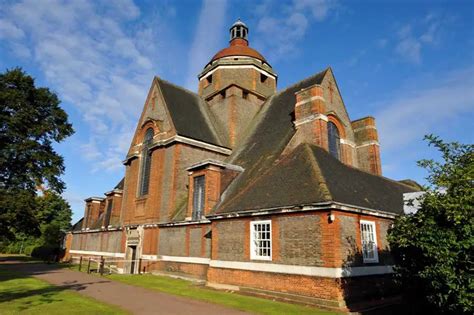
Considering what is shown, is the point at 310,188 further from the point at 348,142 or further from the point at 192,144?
the point at 192,144

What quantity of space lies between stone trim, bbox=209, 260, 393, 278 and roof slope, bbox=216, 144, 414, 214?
238cm

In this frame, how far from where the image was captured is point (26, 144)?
76.0 feet

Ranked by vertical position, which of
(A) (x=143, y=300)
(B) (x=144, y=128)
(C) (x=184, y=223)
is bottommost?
(A) (x=143, y=300)

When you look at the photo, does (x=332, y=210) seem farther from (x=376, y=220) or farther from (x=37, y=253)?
(x=37, y=253)

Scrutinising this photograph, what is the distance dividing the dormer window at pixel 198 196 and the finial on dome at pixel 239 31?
19422 millimetres

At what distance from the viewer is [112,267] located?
26.4 metres

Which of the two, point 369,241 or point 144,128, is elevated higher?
point 144,128

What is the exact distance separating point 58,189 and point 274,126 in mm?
17220

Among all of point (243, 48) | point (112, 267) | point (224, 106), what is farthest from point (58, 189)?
point (243, 48)

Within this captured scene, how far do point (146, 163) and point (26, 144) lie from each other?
857cm

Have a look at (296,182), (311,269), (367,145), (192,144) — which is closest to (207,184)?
(192,144)

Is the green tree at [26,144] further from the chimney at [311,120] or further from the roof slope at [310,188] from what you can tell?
the chimney at [311,120]

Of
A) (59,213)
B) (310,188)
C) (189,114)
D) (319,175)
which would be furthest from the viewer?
(59,213)

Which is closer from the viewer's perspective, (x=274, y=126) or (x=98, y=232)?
(x=274, y=126)
